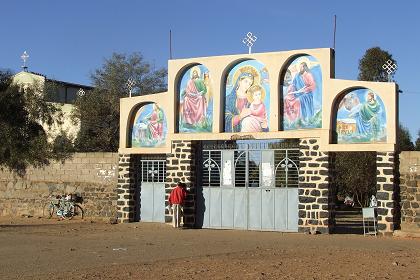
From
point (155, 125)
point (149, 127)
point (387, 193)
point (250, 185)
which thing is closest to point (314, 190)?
point (387, 193)

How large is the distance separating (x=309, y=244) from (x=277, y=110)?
5.18m

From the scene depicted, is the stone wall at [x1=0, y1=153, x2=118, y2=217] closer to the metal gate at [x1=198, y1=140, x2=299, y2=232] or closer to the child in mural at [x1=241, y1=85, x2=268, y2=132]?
the metal gate at [x1=198, y1=140, x2=299, y2=232]

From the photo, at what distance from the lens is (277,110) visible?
62.9 ft

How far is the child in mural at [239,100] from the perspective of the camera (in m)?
19.9

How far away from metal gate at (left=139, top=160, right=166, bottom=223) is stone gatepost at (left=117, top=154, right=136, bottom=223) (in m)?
0.39

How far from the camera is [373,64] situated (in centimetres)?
3438

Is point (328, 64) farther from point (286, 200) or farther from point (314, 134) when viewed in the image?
point (286, 200)

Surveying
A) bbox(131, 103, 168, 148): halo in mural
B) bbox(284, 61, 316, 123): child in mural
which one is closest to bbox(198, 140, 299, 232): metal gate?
bbox(284, 61, 316, 123): child in mural

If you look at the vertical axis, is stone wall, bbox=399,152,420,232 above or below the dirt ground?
above

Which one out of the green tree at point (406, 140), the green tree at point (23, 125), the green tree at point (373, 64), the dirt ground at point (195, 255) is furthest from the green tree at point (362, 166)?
the green tree at point (23, 125)

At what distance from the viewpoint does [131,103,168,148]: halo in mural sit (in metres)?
21.8

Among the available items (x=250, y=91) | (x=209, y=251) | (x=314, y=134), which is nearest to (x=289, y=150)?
(x=314, y=134)

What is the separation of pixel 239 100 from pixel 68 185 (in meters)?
8.40

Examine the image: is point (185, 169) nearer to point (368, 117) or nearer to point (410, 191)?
point (368, 117)
